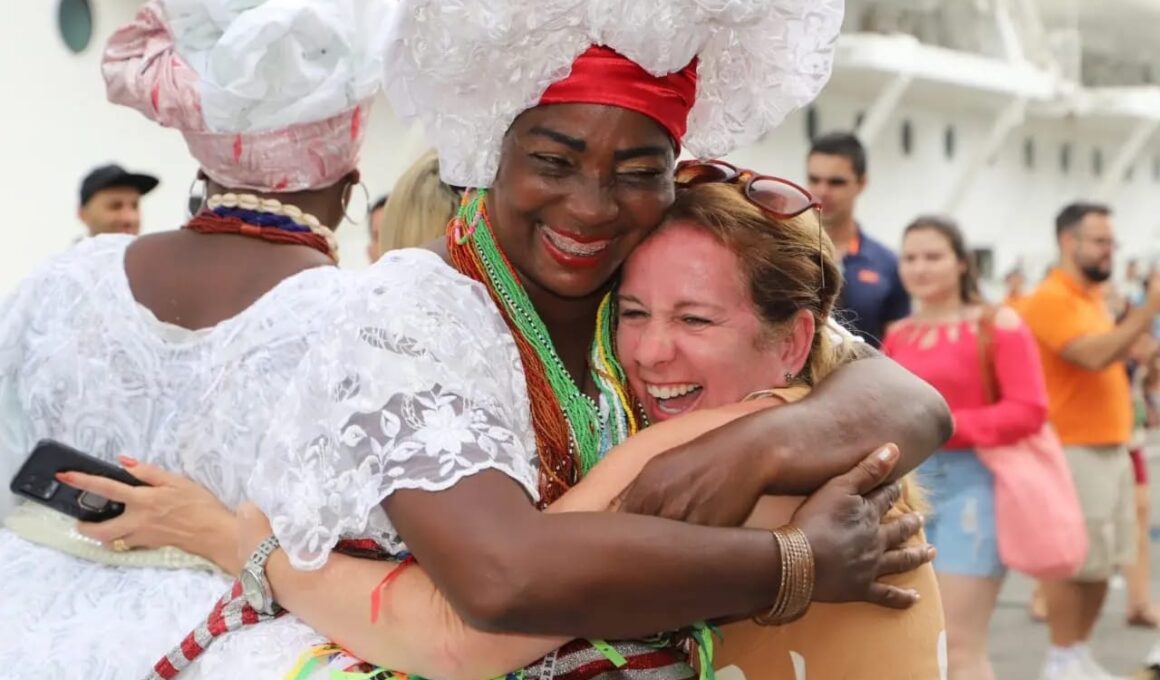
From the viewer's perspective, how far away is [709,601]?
209 centimetres

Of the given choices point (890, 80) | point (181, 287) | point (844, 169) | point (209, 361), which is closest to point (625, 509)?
point (209, 361)

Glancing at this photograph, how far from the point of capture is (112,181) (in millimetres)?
6934

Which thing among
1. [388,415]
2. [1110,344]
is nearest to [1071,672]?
[1110,344]

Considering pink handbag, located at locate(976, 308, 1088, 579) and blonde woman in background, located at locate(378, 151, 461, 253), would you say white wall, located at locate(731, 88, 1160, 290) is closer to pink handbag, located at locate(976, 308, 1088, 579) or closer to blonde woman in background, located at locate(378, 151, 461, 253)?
pink handbag, located at locate(976, 308, 1088, 579)

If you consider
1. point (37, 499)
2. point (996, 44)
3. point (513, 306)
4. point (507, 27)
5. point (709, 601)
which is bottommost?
point (37, 499)

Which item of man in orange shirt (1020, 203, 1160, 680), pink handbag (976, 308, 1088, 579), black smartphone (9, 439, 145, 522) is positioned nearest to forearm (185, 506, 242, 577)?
black smartphone (9, 439, 145, 522)

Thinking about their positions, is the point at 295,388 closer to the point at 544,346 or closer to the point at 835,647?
the point at 544,346

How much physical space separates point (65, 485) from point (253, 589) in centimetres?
72

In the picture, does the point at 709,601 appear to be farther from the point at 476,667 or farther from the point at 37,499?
the point at 37,499

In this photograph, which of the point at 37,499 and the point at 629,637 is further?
the point at 37,499

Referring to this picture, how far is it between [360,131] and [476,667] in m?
1.73

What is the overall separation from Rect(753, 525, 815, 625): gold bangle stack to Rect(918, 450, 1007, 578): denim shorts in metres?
3.22

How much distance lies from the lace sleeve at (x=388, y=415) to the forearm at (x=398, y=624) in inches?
2.5

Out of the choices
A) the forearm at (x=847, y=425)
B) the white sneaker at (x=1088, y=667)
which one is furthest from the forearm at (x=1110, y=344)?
the forearm at (x=847, y=425)
